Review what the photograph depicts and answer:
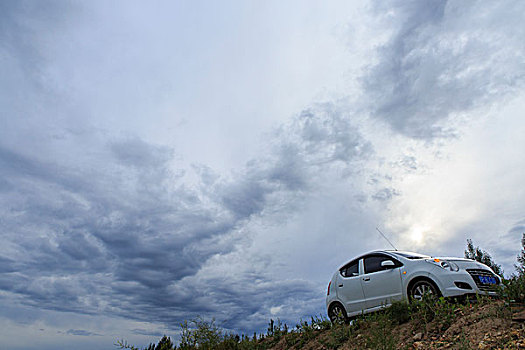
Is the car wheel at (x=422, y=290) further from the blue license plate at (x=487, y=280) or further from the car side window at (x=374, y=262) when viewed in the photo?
the blue license plate at (x=487, y=280)

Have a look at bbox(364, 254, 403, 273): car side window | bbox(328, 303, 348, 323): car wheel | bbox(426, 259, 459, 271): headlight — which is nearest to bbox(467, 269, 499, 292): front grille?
bbox(426, 259, 459, 271): headlight

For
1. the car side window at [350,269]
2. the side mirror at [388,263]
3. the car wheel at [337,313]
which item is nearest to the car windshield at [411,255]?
the side mirror at [388,263]

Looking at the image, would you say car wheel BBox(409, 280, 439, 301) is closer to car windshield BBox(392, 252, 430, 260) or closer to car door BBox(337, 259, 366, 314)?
car windshield BBox(392, 252, 430, 260)

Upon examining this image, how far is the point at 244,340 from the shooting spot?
554 inches

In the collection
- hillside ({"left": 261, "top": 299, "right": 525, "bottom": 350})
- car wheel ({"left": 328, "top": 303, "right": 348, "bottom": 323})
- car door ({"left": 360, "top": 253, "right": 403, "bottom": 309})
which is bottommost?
hillside ({"left": 261, "top": 299, "right": 525, "bottom": 350})

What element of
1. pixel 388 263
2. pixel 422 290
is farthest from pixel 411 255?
pixel 422 290

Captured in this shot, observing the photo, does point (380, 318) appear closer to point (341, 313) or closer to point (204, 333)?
point (341, 313)

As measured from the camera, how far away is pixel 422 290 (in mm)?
9453

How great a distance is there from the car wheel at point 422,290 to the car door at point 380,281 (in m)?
0.34

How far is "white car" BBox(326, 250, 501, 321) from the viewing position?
900 cm

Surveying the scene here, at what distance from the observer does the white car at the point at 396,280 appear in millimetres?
9000

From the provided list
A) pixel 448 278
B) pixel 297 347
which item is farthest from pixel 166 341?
pixel 448 278

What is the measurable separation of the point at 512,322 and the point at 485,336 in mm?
620

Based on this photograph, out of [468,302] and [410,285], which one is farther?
[410,285]
